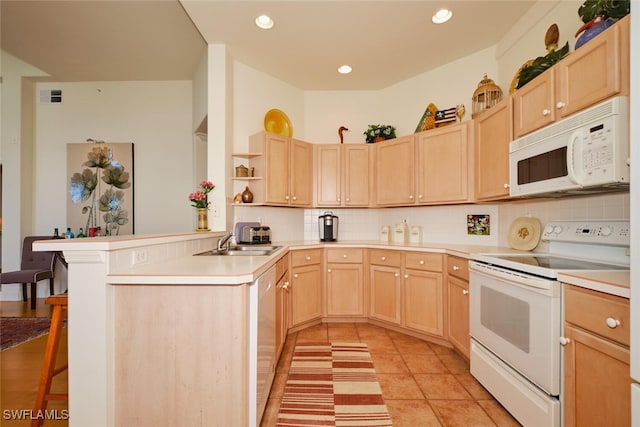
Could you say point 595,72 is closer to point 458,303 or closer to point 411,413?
point 458,303

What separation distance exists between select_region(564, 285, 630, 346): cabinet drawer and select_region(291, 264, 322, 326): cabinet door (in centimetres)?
214

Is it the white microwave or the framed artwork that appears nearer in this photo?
the white microwave

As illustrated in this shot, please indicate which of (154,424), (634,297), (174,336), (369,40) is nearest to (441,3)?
(369,40)

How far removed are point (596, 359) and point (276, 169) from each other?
2.80 m

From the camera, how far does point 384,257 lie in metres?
3.13

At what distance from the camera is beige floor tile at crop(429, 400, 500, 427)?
1685 millimetres

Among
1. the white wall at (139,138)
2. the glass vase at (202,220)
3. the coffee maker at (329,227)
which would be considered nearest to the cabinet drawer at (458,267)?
the coffee maker at (329,227)

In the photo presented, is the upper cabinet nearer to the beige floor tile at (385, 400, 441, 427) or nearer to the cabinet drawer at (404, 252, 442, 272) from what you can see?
the cabinet drawer at (404, 252, 442, 272)

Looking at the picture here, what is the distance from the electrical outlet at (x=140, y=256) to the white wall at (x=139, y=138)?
2.93m

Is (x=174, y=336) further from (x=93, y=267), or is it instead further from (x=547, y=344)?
(x=547, y=344)

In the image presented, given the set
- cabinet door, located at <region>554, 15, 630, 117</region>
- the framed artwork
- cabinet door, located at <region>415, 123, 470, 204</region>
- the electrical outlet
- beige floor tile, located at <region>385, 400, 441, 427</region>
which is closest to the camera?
A: cabinet door, located at <region>554, 15, 630, 117</region>

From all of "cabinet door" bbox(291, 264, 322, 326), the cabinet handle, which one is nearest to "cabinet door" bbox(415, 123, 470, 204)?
"cabinet door" bbox(291, 264, 322, 326)

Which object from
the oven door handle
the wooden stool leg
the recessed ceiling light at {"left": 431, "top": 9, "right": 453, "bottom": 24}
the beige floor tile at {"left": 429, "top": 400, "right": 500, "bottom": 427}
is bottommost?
the beige floor tile at {"left": 429, "top": 400, "right": 500, "bottom": 427}

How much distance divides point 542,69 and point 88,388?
122 inches
